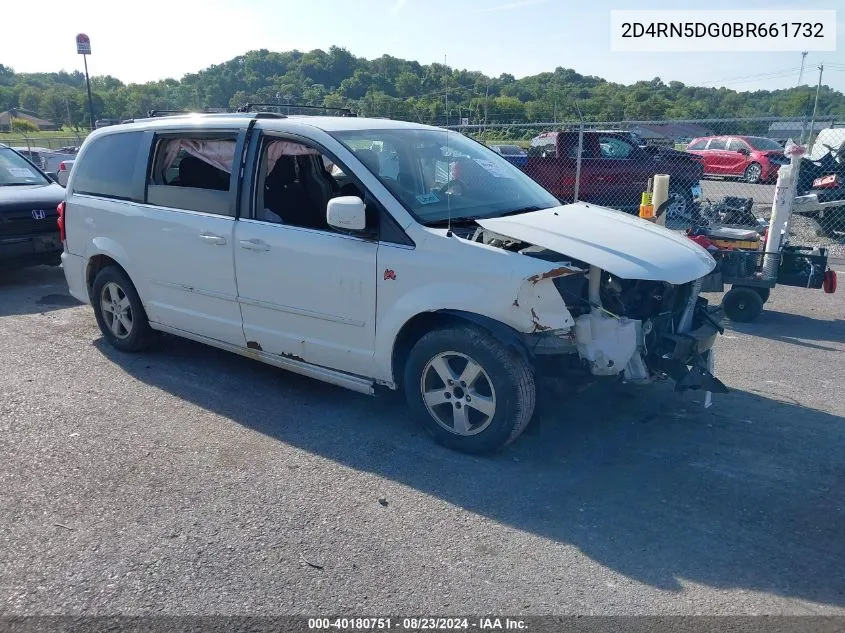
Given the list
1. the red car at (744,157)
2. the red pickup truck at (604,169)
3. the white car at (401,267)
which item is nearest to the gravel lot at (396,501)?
the white car at (401,267)

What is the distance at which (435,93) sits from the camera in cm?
509

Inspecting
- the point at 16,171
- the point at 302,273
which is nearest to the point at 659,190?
the point at 302,273

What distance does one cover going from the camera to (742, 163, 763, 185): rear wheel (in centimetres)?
2191

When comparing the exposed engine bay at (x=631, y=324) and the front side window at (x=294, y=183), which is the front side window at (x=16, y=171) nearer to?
the front side window at (x=294, y=183)

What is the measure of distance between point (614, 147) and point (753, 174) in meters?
11.2

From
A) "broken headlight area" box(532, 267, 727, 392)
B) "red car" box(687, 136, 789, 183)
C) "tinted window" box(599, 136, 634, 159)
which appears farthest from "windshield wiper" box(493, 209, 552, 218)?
"red car" box(687, 136, 789, 183)

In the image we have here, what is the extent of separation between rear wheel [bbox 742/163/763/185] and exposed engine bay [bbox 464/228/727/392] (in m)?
19.9

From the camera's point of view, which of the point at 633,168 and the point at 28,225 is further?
the point at 633,168

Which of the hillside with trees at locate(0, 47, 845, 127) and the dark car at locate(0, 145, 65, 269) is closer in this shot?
the hillside with trees at locate(0, 47, 845, 127)

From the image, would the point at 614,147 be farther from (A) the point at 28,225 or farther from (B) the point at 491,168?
(A) the point at 28,225

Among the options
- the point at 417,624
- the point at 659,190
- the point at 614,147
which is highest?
the point at 614,147

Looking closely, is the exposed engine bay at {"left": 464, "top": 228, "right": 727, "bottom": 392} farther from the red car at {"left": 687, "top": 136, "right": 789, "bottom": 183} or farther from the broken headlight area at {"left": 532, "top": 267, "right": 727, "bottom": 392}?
the red car at {"left": 687, "top": 136, "right": 789, "bottom": 183}

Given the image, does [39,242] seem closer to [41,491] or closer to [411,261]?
[41,491]

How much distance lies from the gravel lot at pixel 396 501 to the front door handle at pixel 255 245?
3.53 ft
